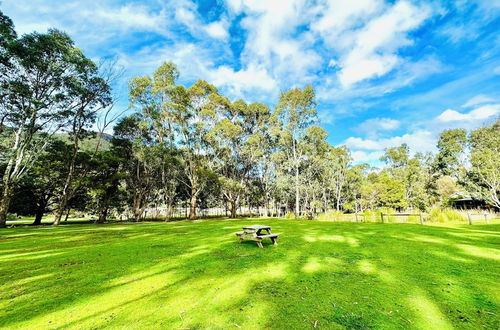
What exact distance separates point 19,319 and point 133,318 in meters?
1.68

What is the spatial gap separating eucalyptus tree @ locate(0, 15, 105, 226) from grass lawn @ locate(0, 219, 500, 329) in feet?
55.1

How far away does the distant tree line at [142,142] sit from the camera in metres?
18.0

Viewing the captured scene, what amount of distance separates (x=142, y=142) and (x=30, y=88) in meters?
12.2

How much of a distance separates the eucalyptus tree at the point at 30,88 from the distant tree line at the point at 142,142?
8 cm

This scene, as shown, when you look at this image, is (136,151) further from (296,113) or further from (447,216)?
(447,216)

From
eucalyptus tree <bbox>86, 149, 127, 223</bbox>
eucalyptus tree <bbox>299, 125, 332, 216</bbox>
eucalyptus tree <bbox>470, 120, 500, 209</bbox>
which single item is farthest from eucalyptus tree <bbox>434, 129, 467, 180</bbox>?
eucalyptus tree <bbox>86, 149, 127, 223</bbox>

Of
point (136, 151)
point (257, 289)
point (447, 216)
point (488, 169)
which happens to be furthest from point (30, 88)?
point (488, 169)

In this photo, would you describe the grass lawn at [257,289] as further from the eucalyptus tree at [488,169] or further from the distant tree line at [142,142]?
the eucalyptus tree at [488,169]

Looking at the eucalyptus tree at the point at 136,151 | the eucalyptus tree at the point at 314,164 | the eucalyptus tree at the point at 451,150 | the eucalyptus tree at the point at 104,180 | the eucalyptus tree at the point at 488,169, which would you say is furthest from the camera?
the eucalyptus tree at the point at 451,150

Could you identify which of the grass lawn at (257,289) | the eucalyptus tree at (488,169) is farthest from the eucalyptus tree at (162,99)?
the eucalyptus tree at (488,169)

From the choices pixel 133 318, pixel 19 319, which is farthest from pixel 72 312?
pixel 133 318

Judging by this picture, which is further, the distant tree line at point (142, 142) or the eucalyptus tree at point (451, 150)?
the eucalyptus tree at point (451, 150)

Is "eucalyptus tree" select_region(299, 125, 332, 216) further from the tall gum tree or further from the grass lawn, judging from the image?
the tall gum tree

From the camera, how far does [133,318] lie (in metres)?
3.03
